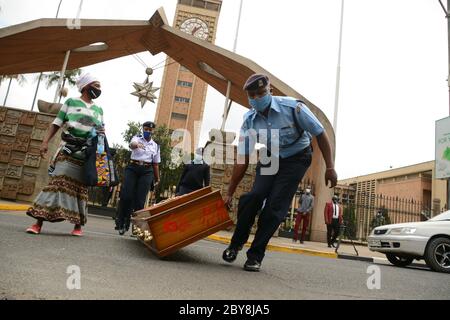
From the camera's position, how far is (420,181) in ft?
147

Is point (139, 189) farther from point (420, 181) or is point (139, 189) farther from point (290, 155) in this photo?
point (420, 181)

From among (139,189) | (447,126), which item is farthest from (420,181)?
(139,189)

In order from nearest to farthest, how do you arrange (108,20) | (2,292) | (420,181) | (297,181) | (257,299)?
(2,292) < (257,299) < (297,181) < (108,20) < (420,181)

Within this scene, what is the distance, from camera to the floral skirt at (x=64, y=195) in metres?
4.20

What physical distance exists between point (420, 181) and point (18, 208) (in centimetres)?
4653

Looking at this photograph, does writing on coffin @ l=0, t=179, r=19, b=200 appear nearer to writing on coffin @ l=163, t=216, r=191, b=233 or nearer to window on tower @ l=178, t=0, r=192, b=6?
writing on coffin @ l=163, t=216, r=191, b=233

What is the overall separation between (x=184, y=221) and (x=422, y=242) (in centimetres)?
567

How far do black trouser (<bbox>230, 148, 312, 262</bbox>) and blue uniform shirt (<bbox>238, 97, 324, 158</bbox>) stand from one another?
109 millimetres

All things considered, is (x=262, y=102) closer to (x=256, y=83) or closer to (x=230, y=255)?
(x=256, y=83)

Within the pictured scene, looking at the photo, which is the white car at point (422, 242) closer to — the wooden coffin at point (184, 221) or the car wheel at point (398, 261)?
the car wheel at point (398, 261)

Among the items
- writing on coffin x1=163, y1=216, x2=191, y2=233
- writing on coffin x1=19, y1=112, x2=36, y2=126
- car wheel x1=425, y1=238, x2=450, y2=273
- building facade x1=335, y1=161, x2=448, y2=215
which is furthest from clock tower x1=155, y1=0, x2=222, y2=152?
writing on coffin x1=163, y1=216, x2=191, y2=233

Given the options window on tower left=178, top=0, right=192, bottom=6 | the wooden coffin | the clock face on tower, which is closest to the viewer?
the wooden coffin

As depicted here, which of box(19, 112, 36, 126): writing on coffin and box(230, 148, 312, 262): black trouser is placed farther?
box(19, 112, 36, 126): writing on coffin

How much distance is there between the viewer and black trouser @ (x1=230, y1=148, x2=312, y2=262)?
3465 mm
